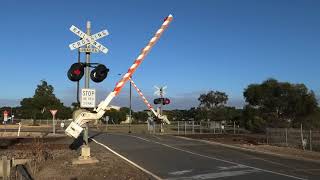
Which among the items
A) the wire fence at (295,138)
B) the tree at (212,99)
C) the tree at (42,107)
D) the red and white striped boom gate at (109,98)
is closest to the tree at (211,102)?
the tree at (212,99)

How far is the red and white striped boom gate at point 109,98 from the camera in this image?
18.3m

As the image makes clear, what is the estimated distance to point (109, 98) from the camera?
19.6 meters

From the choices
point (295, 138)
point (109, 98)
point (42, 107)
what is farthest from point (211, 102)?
point (109, 98)

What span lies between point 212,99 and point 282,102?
177 ft

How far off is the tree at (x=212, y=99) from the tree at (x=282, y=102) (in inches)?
1954

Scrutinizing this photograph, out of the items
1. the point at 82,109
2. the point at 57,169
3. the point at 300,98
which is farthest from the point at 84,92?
the point at 300,98

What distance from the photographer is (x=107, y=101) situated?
1955cm

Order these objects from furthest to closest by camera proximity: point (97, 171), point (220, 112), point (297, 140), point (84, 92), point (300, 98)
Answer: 1. point (220, 112)
2. point (300, 98)
3. point (297, 140)
4. point (84, 92)
5. point (97, 171)

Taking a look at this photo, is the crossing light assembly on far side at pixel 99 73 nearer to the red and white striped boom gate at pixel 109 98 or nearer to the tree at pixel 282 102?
the red and white striped boom gate at pixel 109 98

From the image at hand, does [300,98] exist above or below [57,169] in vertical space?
above

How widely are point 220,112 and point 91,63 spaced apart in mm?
88670

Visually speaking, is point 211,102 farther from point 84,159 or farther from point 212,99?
point 84,159

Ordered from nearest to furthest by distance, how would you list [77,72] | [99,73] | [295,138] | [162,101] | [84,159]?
[77,72]
[99,73]
[84,159]
[295,138]
[162,101]

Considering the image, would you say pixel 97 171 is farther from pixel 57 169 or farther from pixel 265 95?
pixel 265 95
